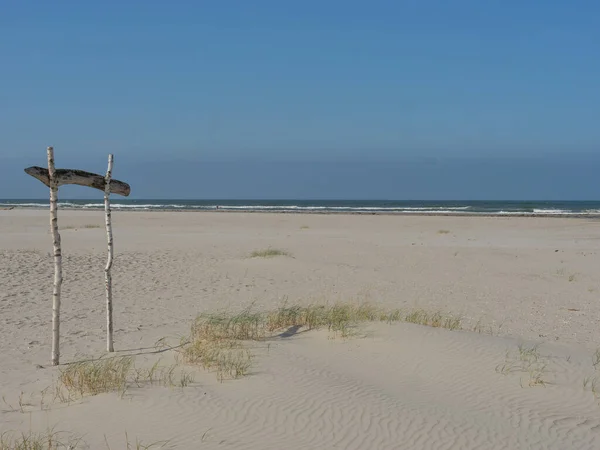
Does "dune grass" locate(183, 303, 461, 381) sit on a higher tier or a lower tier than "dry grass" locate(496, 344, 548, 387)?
higher

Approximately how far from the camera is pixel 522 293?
584 inches

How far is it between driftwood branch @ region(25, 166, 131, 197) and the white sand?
2.22 meters

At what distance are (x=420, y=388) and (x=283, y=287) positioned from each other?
28.1 feet

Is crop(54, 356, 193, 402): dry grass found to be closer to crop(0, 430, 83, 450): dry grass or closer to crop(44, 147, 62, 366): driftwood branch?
crop(44, 147, 62, 366): driftwood branch

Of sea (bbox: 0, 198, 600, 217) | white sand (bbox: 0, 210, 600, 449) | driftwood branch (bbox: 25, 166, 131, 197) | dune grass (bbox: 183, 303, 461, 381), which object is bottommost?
white sand (bbox: 0, 210, 600, 449)

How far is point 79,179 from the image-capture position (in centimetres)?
804

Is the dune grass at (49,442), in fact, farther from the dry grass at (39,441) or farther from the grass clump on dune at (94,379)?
the grass clump on dune at (94,379)

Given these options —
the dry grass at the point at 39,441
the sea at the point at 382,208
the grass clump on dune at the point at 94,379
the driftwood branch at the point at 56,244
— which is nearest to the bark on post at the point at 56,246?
the driftwood branch at the point at 56,244

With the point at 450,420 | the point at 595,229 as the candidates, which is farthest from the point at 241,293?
the point at 595,229

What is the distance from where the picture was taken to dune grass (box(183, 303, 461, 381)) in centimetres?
727

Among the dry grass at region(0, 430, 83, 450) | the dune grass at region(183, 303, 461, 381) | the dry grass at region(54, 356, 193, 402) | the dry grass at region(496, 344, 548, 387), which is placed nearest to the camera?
the dry grass at region(0, 430, 83, 450)

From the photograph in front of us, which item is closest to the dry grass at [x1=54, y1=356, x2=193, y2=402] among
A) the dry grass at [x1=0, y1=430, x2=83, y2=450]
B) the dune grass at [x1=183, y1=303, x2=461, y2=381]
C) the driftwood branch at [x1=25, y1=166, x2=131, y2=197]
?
the dune grass at [x1=183, y1=303, x2=461, y2=381]

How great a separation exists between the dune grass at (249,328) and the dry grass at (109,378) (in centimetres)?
42

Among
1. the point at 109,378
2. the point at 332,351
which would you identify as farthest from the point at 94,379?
the point at 332,351
